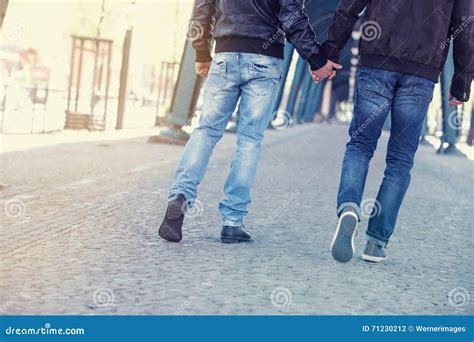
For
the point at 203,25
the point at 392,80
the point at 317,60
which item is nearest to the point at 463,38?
the point at 392,80

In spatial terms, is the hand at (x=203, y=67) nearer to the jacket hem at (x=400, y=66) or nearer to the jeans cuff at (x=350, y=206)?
the jacket hem at (x=400, y=66)

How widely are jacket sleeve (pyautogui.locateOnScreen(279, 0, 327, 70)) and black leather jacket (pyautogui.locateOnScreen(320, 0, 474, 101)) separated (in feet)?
0.57

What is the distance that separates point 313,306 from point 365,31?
1688 mm

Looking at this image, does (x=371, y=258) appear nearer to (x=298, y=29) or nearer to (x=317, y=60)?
(x=317, y=60)

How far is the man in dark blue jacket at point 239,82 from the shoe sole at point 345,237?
2.26ft

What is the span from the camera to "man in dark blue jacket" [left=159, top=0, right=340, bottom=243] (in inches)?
190

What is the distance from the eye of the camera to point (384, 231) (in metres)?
4.66

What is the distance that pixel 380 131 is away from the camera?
4609 millimetres

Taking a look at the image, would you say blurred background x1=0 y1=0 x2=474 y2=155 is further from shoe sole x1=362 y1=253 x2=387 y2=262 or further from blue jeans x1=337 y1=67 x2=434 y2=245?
shoe sole x1=362 y1=253 x2=387 y2=262

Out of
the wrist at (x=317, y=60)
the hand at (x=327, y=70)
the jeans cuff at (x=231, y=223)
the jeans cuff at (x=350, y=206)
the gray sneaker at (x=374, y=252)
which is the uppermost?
the wrist at (x=317, y=60)

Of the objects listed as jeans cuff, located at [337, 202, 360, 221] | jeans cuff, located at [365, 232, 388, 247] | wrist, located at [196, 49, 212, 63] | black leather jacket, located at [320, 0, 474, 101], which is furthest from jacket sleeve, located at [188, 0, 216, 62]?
jeans cuff, located at [365, 232, 388, 247]

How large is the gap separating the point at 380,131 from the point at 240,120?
82 cm

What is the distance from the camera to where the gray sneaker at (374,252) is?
4.71 m

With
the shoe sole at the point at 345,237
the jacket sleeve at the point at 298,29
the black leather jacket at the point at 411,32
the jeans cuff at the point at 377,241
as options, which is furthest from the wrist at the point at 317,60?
the jeans cuff at the point at 377,241
